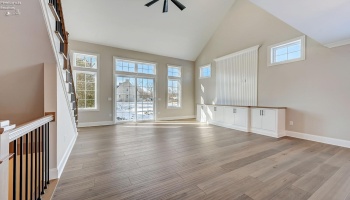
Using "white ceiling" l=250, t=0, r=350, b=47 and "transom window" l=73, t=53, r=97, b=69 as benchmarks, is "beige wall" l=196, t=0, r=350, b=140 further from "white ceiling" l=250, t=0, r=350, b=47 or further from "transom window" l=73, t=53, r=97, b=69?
"transom window" l=73, t=53, r=97, b=69

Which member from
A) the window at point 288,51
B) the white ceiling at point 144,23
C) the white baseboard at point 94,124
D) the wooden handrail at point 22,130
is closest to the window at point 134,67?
the white ceiling at point 144,23

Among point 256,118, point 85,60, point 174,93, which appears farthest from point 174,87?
point 256,118

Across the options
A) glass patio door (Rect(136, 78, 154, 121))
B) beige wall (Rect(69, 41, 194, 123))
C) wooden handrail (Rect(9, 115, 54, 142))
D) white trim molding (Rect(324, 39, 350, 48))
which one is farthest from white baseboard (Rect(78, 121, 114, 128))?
white trim molding (Rect(324, 39, 350, 48))

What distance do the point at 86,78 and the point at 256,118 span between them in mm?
6222

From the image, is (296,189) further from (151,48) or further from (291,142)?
(151,48)

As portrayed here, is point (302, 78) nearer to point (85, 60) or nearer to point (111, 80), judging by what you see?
point (111, 80)

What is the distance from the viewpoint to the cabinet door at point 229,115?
5.54 metres

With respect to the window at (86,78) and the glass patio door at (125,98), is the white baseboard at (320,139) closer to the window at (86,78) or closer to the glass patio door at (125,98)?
the glass patio door at (125,98)

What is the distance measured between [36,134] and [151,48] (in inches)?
233

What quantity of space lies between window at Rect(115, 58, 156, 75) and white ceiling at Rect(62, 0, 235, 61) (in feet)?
2.01

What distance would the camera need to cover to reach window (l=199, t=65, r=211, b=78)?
24.8 ft

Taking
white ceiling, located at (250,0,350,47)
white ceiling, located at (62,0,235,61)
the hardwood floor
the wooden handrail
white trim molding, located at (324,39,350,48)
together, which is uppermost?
white ceiling, located at (62,0,235,61)

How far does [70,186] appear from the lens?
76.0 inches

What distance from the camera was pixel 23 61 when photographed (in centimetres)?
202
